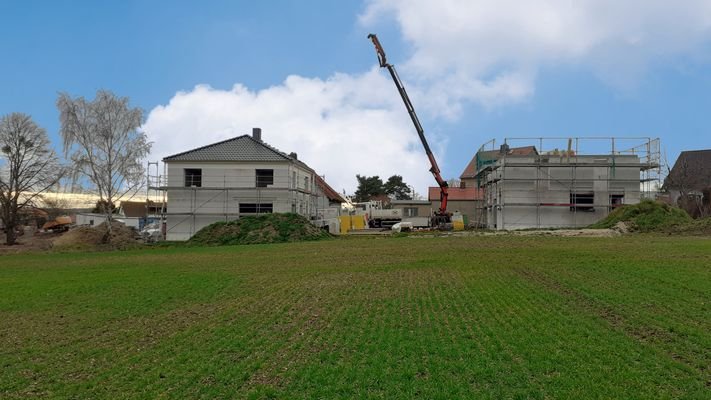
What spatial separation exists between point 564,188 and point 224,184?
26.2 m

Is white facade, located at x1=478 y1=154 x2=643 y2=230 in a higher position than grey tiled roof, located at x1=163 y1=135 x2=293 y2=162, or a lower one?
lower

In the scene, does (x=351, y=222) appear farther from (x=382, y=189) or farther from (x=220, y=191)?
(x=382, y=189)

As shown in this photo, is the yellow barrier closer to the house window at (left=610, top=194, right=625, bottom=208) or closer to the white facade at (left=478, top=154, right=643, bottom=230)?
the white facade at (left=478, top=154, right=643, bottom=230)

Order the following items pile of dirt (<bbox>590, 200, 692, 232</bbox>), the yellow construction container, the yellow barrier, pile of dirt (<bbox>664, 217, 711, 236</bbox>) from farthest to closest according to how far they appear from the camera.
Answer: the yellow barrier
the yellow construction container
pile of dirt (<bbox>590, 200, 692, 232</bbox>)
pile of dirt (<bbox>664, 217, 711, 236</bbox>)

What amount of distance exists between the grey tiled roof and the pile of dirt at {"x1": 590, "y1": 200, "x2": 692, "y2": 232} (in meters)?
23.0

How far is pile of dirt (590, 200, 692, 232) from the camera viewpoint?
32.2 m

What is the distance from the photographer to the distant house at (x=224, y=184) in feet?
133

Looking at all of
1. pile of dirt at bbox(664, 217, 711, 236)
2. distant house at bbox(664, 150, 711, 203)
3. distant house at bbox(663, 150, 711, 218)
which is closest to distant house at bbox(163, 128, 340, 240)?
pile of dirt at bbox(664, 217, 711, 236)

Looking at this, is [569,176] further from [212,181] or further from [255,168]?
[212,181]

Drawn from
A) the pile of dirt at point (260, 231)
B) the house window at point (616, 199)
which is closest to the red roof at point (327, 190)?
the pile of dirt at point (260, 231)

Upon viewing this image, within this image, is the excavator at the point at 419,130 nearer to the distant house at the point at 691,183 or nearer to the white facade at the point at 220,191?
the white facade at the point at 220,191

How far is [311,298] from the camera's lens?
1197 centimetres

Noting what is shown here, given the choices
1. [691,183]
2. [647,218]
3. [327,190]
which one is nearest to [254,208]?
[327,190]

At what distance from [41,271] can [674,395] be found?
21.6 m
